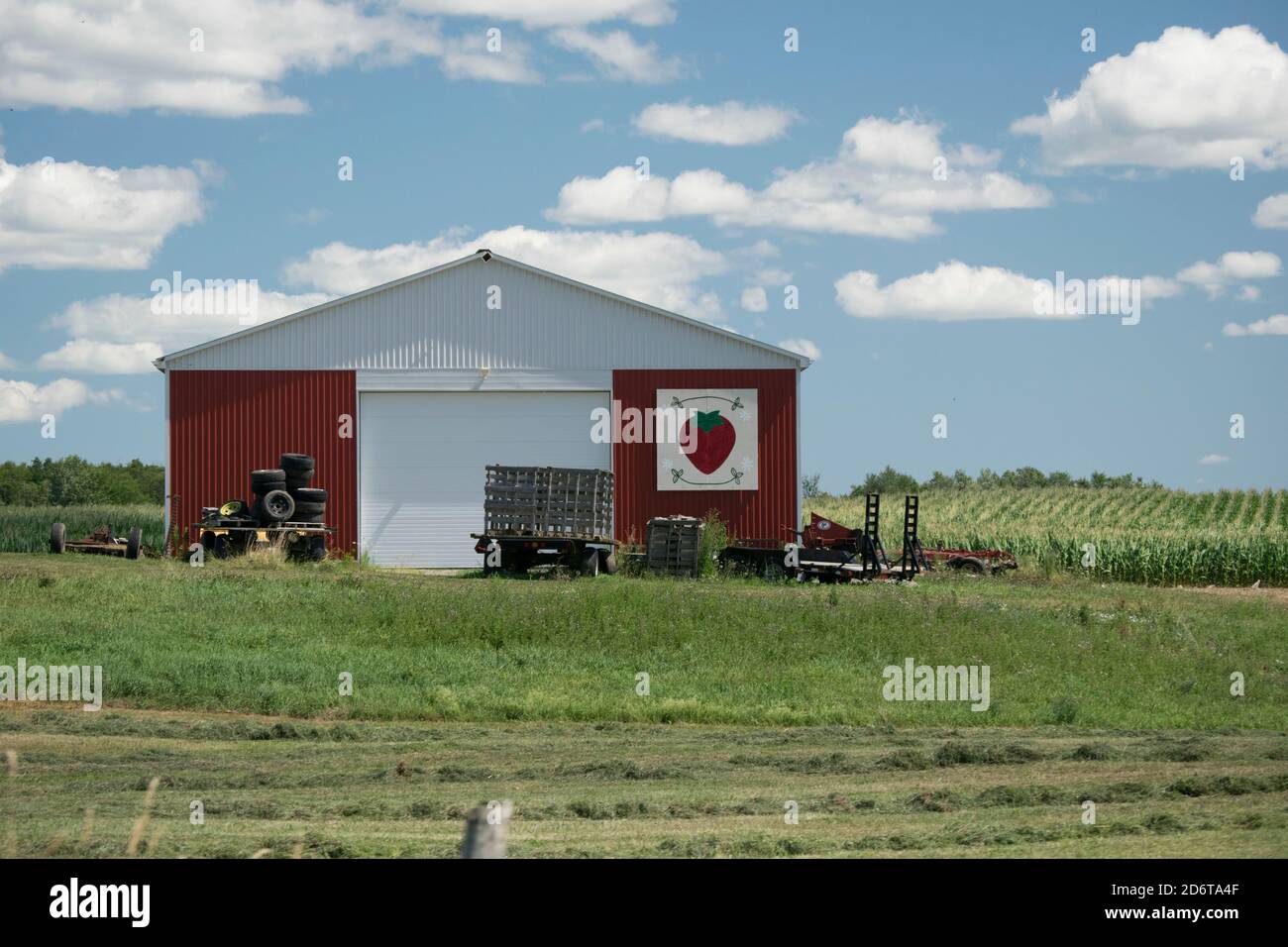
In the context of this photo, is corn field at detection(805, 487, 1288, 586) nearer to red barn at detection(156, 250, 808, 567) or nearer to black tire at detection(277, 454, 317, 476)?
red barn at detection(156, 250, 808, 567)

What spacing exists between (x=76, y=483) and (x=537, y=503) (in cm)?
5658

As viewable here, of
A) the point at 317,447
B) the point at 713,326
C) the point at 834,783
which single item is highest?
the point at 713,326

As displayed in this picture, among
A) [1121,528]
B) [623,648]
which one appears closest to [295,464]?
[623,648]

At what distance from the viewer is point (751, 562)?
28953 millimetres

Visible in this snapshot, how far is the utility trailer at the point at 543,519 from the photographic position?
92.1 feet

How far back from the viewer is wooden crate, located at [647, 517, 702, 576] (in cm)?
2842

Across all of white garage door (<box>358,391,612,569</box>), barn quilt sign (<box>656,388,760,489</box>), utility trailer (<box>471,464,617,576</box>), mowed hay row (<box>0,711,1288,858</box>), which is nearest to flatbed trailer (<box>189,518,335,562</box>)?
white garage door (<box>358,391,612,569</box>)

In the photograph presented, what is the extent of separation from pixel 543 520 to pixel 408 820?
1800 cm

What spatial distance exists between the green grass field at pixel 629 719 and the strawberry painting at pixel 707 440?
682 centimetres

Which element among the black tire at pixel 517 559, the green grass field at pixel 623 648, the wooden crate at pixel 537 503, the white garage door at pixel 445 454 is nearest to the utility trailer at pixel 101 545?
the white garage door at pixel 445 454

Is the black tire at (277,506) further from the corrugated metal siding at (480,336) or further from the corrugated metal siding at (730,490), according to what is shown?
Answer: the corrugated metal siding at (730,490)
